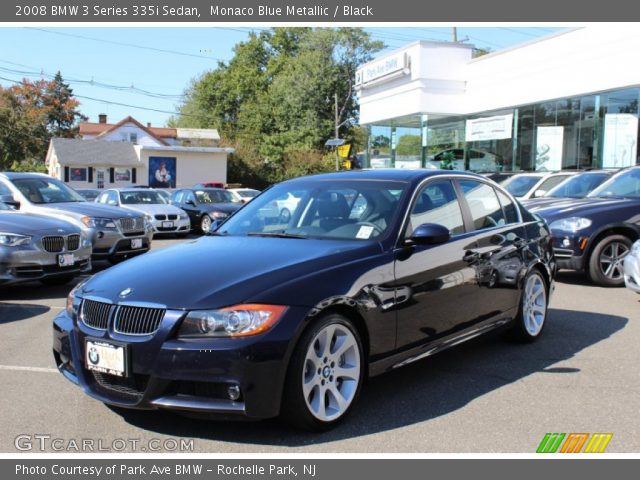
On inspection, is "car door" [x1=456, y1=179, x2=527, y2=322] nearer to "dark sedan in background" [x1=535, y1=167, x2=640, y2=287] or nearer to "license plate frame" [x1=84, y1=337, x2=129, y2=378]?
"license plate frame" [x1=84, y1=337, x2=129, y2=378]

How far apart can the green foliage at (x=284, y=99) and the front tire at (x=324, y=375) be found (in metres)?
44.9

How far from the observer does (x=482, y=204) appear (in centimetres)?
566

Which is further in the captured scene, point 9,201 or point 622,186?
point 622,186

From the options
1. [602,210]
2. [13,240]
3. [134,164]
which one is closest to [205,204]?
[13,240]

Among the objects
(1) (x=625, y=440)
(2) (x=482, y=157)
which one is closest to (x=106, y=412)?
(1) (x=625, y=440)

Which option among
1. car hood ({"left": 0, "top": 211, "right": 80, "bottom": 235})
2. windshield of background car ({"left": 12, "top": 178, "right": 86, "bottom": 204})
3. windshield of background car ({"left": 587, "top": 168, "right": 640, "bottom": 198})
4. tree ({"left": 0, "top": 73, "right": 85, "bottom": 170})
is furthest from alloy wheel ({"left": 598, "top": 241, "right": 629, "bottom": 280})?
tree ({"left": 0, "top": 73, "right": 85, "bottom": 170})

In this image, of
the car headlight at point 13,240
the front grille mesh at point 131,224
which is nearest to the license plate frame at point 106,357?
the car headlight at point 13,240

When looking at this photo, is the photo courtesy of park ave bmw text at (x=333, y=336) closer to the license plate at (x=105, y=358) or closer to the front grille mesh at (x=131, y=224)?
the license plate at (x=105, y=358)

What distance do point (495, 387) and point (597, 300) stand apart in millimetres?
4181

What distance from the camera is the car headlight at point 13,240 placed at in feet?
27.1

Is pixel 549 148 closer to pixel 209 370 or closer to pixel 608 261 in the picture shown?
pixel 608 261

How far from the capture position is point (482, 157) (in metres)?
25.7

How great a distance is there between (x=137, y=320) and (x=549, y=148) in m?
20.9

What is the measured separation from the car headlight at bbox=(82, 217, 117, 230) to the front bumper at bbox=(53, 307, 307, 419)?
765cm
